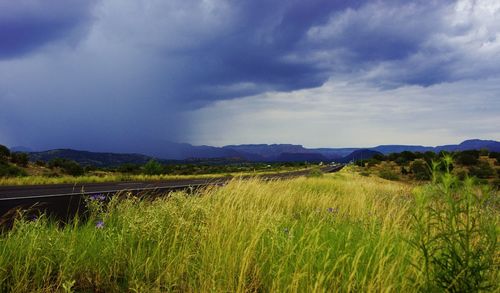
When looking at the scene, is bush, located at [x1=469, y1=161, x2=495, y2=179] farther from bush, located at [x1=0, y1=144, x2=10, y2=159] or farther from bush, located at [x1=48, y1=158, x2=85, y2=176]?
bush, located at [x1=0, y1=144, x2=10, y2=159]

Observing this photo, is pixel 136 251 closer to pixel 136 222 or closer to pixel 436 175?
pixel 136 222

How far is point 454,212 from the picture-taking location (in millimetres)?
2391

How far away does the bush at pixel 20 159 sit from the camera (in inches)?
1534

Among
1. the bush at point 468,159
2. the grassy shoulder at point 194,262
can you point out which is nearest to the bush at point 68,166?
the grassy shoulder at point 194,262

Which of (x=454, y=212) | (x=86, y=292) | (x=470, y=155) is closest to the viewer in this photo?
(x=454, y=212)

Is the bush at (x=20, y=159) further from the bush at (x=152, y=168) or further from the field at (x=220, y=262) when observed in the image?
the field at (x=220, y=262)

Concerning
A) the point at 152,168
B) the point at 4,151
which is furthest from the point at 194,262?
the point at 4,151

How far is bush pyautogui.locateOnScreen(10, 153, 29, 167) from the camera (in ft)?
128

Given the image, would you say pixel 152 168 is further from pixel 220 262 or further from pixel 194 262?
pixel 220 262

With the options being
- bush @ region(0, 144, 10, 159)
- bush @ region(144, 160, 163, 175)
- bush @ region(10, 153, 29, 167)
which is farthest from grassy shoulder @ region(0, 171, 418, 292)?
bush @ region(0, 144, 10, 159)

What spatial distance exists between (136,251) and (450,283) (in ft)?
8.94

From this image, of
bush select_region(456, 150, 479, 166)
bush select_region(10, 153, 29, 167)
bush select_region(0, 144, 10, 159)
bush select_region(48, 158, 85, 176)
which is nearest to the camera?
bush select_region(0, 144, 10, 159)

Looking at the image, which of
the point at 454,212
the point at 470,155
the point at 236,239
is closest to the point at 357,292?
the point at 454,212

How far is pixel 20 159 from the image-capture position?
1542 inches
